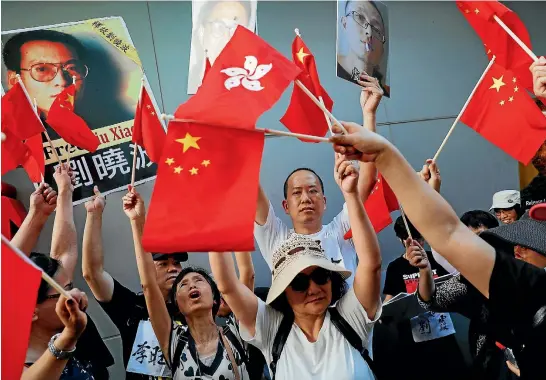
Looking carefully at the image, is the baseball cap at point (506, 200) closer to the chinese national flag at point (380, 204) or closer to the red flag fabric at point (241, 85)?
the chinese national flag at point (380, 204)

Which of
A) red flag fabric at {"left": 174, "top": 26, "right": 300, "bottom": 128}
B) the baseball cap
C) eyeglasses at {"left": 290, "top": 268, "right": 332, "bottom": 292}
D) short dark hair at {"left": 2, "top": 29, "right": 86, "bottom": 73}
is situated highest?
short dark hair at {"left": 2, "top": 29, "right": 86, "bottom": 73}

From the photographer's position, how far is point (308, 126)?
3.18m

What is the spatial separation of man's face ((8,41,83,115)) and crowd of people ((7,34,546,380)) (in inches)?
42.8

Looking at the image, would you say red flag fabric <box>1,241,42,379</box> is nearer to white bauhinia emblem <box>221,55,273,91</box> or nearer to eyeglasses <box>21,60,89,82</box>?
white bauhinia emblem <box>221,55,273,91</box>

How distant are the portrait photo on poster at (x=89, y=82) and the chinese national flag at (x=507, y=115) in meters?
2.22

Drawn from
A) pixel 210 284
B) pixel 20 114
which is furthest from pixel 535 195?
pixel 20 114

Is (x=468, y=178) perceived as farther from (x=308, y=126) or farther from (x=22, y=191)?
(x=22, y=191)

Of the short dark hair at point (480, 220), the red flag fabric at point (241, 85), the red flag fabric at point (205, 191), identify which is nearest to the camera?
the red flag fabric at point (205, 191)

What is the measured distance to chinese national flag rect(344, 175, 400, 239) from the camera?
3.39 m

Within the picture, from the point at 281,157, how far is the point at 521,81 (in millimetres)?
2123

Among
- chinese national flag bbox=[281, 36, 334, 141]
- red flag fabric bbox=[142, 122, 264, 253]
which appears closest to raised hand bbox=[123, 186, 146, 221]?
chinese national flag bbox=[281, 36, 334, 141]

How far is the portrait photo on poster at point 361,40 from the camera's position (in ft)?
10.7

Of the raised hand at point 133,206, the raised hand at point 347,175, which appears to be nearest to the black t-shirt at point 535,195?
the raised hand at point 347,175

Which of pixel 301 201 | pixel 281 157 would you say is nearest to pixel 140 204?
pixel 301 201
